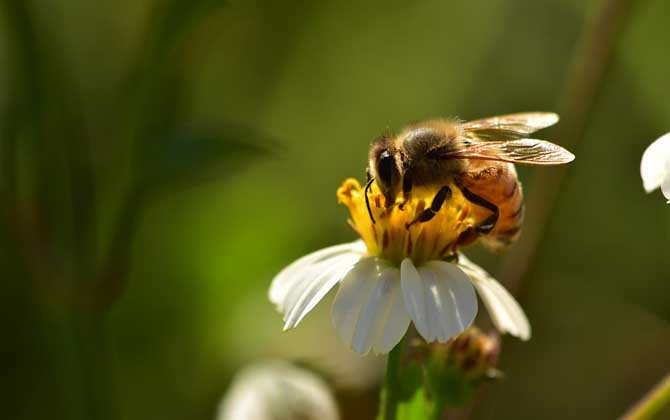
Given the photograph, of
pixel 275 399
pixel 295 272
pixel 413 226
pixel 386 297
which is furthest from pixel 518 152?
pixel 275 399

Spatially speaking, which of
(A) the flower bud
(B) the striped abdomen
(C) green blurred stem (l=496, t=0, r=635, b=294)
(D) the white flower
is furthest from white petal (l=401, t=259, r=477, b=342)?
(C) green blurred stem (l=496, t=0, r=635, b=294)

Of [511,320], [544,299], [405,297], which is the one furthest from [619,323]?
[405,297]

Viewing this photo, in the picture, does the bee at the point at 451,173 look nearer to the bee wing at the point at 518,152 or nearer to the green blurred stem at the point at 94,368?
the bee wing at the point at 518,152

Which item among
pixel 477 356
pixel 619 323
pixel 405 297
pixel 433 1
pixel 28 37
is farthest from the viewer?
pixel 433 1

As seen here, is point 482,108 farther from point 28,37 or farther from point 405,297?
point 405,297

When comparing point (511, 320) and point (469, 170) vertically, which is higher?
point (469, 170)

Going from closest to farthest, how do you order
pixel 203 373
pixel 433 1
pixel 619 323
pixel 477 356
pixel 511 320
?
pixel 477 356, pixel 511 320, pixel 203 373, pixel 619 323, pixel 433 1
